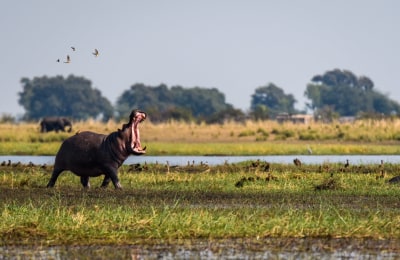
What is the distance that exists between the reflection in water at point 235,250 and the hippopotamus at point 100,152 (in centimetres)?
623

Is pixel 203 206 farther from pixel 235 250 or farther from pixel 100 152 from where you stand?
pixel 235 250

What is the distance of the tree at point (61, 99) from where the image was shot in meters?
113

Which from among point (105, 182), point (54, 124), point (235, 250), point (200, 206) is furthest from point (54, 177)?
point (54, 124)

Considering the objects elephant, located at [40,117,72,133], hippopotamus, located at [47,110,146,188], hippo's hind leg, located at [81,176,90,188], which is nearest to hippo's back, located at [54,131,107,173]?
hippopotamus, located at [47,110,146,188]

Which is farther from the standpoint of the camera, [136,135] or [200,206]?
[136,135]

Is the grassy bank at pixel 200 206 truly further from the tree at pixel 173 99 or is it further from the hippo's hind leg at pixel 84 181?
the tree at pixel 173 99

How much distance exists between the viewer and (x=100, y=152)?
18328 millimetres

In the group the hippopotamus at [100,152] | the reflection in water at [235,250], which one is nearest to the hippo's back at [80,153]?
the hippopotamus at [100,152]

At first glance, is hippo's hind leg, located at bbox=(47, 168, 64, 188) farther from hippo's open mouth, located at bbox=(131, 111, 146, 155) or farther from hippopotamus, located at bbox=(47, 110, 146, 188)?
hippo's open mouth, located at bbox=(131, 111, 146, 155)

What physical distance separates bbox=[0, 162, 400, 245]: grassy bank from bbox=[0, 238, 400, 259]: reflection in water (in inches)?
11.5

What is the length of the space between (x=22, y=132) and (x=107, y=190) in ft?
97.5

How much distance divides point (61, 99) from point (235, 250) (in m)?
104

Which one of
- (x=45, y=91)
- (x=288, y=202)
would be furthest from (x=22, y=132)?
(x=45, y=91)

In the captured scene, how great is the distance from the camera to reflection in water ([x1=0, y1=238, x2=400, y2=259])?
11.2 m
